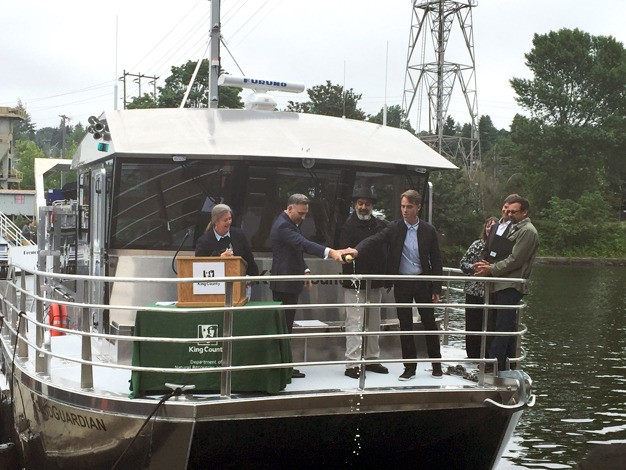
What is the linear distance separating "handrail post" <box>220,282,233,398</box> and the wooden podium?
0.36m

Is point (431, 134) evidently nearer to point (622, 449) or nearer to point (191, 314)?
point (622, 449)

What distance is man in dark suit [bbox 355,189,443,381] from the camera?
7766 mm

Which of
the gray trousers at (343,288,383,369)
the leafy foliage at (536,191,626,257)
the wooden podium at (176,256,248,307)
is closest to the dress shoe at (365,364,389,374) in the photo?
the gray trousers at (343,288,383,369)

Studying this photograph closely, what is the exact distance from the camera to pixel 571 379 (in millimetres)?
17141

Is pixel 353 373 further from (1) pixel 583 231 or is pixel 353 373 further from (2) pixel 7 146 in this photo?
(2) pixel 7 146

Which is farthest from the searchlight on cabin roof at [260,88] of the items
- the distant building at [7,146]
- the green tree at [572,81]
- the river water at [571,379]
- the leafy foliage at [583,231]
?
the distant building at [7,146]

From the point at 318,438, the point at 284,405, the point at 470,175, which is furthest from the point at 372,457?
the point at 470,175

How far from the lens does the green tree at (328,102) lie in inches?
1636

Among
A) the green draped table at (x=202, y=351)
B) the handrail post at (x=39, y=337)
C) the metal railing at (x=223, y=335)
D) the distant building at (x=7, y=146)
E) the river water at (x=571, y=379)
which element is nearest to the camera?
the metal railing at (x=223, y=335)

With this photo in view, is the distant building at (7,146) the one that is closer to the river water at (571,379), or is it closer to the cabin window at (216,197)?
the river water at (571,379)

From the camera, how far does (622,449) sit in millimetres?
10406

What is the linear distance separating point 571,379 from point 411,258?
34.4ft

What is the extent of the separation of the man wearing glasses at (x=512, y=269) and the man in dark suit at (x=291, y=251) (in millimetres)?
1478

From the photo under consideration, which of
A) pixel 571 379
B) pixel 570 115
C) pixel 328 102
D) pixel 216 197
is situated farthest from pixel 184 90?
pixel 216 197
